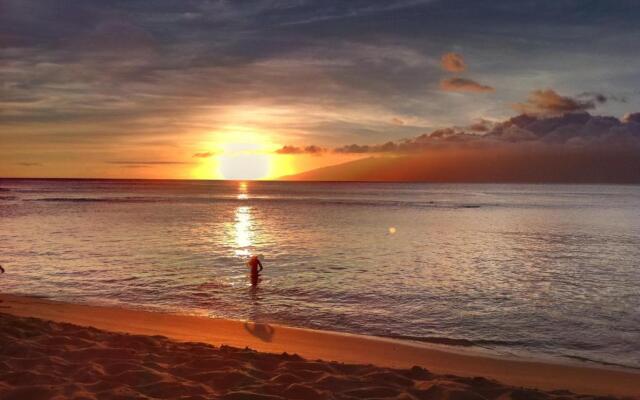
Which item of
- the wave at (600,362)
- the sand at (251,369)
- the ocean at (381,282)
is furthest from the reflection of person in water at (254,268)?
the wave at (600,362)

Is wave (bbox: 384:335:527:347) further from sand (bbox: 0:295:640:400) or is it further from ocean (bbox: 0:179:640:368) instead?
sand (bbox: 0:295:640:400)

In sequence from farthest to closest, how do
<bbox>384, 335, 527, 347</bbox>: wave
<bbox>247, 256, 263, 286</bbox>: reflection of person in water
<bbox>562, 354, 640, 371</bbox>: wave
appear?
<bbox>247, 256, 263, 286</bbox>: reflection of person in water → <bbox>384, 335, 527, 347</bbox>: wave → <bbox>562, 354, 640, 371</bbox>: wave

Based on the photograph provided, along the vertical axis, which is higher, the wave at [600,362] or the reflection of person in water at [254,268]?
the reflection of person in water at [254,268]

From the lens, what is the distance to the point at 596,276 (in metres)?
24.3

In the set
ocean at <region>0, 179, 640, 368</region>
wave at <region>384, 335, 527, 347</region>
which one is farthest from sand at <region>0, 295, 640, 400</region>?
ocean at <region>0, 179, 640, 368</region>

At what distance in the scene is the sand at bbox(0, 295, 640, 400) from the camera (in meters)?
7.71

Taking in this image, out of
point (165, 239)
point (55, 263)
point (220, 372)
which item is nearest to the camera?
point (220, 372)

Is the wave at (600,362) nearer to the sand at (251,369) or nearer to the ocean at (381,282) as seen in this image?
the ocean at (381,282)

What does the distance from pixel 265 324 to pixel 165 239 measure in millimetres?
25470

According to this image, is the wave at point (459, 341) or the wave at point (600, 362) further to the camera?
the wave at point (459, 341)

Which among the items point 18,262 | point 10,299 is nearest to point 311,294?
point 10,299

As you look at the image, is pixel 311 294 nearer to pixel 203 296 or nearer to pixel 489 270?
pixel 203 296

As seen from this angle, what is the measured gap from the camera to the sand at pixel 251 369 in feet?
25.3

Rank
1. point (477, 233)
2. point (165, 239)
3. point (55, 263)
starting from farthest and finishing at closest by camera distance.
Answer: point (477, 233) < point (165, 239) < point (55, 263)
